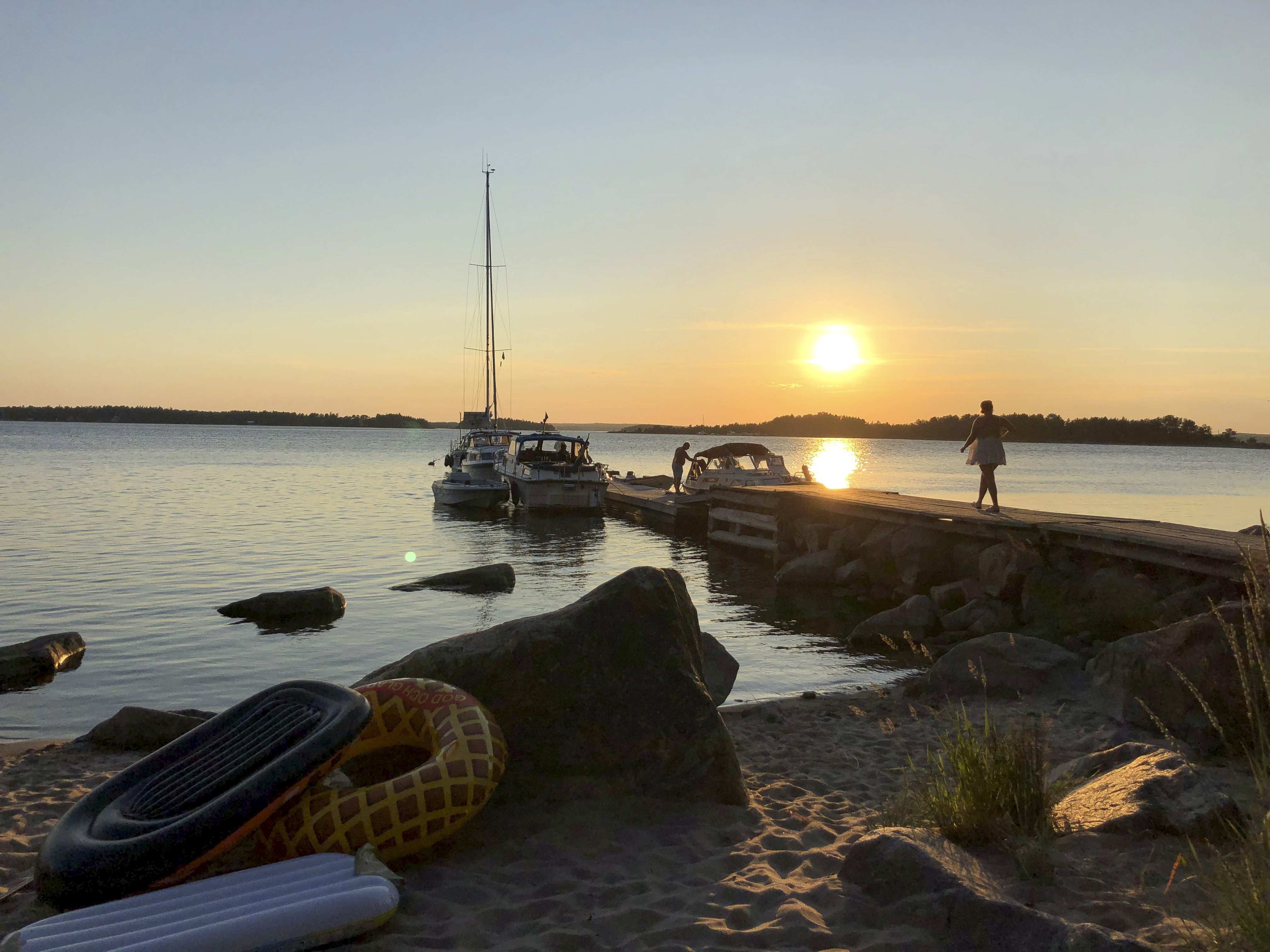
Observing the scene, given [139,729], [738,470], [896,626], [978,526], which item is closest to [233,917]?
[139,729]

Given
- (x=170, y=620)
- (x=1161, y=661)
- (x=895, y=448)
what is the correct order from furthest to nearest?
(x=895, y=448), (x=170, y=620), (x=1161, y=661)

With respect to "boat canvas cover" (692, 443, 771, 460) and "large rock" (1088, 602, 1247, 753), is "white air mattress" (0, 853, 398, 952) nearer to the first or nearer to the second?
"large rock" (1088, 602, 1247, 753)

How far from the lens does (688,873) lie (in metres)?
4.46

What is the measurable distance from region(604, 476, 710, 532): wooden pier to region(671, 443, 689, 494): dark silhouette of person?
44 centimetres

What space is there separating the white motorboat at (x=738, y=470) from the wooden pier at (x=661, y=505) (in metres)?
0.66

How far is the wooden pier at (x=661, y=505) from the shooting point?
2928 cm

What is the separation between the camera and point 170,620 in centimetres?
1362

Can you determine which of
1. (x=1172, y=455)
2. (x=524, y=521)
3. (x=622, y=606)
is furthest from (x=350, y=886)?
(x=1172, y=455)

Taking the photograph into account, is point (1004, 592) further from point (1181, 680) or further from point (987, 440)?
point (1181, 680)

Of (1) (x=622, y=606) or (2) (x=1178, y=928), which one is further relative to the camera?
(1) (x=622, y=606)

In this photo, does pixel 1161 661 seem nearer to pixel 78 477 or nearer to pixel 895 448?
pixel 78 477

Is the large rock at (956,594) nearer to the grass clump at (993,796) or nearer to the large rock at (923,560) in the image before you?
the large rock at (923,560)

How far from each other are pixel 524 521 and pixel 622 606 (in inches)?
1079

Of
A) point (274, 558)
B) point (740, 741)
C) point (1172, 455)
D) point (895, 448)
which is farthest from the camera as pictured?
point (895, 448)
